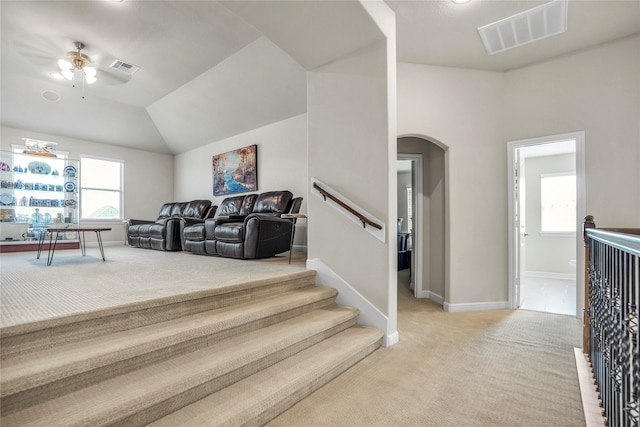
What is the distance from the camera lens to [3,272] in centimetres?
321

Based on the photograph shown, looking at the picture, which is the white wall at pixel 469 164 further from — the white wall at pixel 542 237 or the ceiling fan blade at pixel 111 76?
the ceiling fan blade at pixel 111 76

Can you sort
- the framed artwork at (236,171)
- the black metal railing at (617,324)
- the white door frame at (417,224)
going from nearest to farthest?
1. the black metal railing at (617,324)
2. the white door frame at (417,224)
3. the framed artwork at (236,171)

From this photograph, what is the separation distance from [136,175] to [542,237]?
9.06m

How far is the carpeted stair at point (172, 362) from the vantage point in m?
1.25

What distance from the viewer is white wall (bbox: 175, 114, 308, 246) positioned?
5094 millimetres

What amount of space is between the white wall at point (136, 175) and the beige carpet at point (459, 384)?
6.86m

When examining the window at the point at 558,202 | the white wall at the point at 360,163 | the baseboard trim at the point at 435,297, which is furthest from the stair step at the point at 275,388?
the window at the point at 558,202

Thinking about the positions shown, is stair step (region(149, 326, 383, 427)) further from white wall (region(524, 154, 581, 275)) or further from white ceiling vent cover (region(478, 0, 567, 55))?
white wall (region(524, 154, 581, 275))

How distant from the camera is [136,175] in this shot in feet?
24.2

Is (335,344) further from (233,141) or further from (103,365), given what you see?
(233,141)

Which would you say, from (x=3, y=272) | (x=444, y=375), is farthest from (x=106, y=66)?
(x=444, y=375)

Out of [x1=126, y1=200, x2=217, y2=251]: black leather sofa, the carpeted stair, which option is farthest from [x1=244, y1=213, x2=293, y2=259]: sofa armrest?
the carpeted stair

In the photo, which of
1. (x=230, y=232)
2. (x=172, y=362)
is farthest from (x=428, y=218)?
(x=172, y=362)

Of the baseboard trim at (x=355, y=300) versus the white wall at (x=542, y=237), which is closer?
the baseboard trim at (x=355, y=300)
